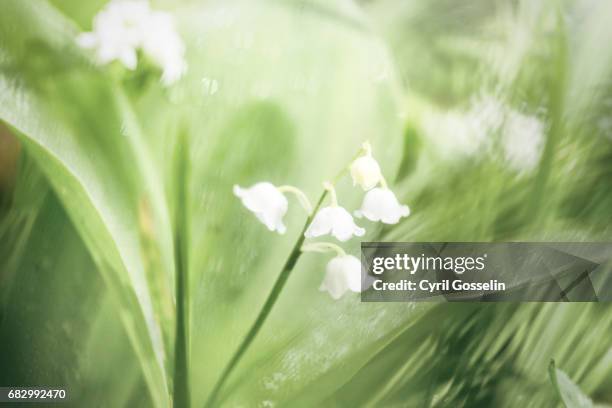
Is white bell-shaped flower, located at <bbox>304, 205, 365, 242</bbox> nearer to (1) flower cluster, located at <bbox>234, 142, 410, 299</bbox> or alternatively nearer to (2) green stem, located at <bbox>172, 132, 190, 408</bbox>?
(1) flower cluster, located at <bbox>234, 142, 410, 299</bbox>

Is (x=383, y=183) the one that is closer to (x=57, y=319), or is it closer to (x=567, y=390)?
(x=567, y=390)

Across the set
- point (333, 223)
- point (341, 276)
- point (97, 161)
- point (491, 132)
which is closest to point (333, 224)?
point (333, 223)

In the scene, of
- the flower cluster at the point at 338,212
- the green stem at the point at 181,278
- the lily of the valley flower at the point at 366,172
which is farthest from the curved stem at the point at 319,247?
the green stem at the point at 181,278

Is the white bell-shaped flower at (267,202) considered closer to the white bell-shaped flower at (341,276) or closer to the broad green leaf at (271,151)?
the broad green leaf at (271,151)

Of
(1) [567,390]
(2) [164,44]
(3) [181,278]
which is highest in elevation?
(2) [164,44]

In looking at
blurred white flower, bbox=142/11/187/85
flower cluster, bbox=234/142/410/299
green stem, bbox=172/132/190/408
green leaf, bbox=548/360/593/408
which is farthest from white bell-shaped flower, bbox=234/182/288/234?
green leaf, bbox=548/360/593/408

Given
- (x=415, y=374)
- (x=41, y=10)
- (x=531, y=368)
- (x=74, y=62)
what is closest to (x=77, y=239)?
(x=74, y=62)
